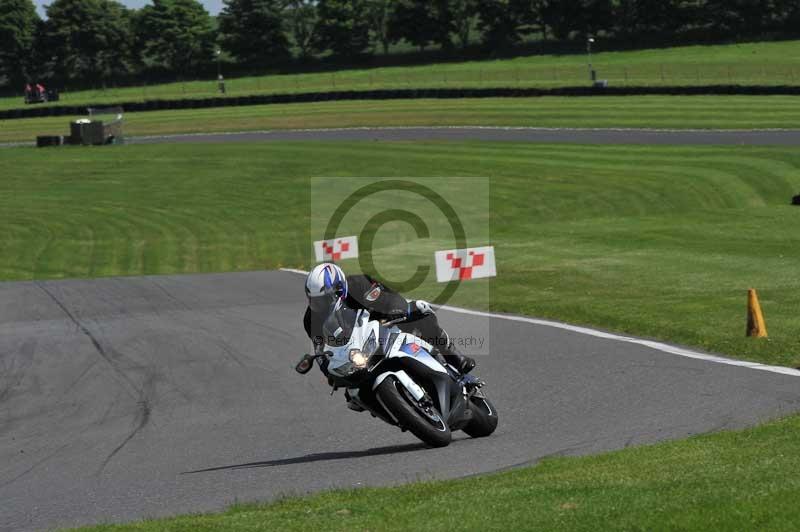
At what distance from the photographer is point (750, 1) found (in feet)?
355

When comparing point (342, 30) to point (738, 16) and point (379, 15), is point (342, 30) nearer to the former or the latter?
point (379, 15)

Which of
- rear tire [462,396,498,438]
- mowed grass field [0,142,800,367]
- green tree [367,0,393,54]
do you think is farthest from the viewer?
green tree [367,0,393,54]

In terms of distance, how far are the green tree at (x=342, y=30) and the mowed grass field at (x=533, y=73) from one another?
47.6ft

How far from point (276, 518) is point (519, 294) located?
12609 millimetres

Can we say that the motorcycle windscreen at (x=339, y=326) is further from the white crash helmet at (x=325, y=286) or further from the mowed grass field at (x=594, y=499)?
the mowed grass field at (x=594, y=499)

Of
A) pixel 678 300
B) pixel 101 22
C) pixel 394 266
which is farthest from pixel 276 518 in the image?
pixel 101 22

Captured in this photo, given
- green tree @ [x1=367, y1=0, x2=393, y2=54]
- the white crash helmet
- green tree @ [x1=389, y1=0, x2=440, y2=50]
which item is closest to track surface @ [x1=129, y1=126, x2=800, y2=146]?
the white crash helmet

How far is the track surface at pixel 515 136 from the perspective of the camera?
4628 cm

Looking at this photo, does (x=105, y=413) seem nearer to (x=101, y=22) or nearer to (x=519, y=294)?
(x=519, y=294)

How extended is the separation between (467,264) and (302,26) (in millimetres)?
124789

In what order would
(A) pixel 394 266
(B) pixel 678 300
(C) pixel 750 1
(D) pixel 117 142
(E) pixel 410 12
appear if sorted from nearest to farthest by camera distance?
(B) pixel 678 300 → (A) pixel 394 266 → (D) pixel 117 142 → (C) pixel 750 1 → (E) pixel 410 12

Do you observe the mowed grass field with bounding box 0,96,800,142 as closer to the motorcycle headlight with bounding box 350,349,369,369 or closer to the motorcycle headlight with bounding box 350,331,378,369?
the motorcycle headlight with bounding box 350,331,378,369

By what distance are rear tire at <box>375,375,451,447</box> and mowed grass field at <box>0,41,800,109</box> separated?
66.7 m

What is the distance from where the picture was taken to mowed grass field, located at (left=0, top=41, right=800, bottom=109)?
83250 mm
